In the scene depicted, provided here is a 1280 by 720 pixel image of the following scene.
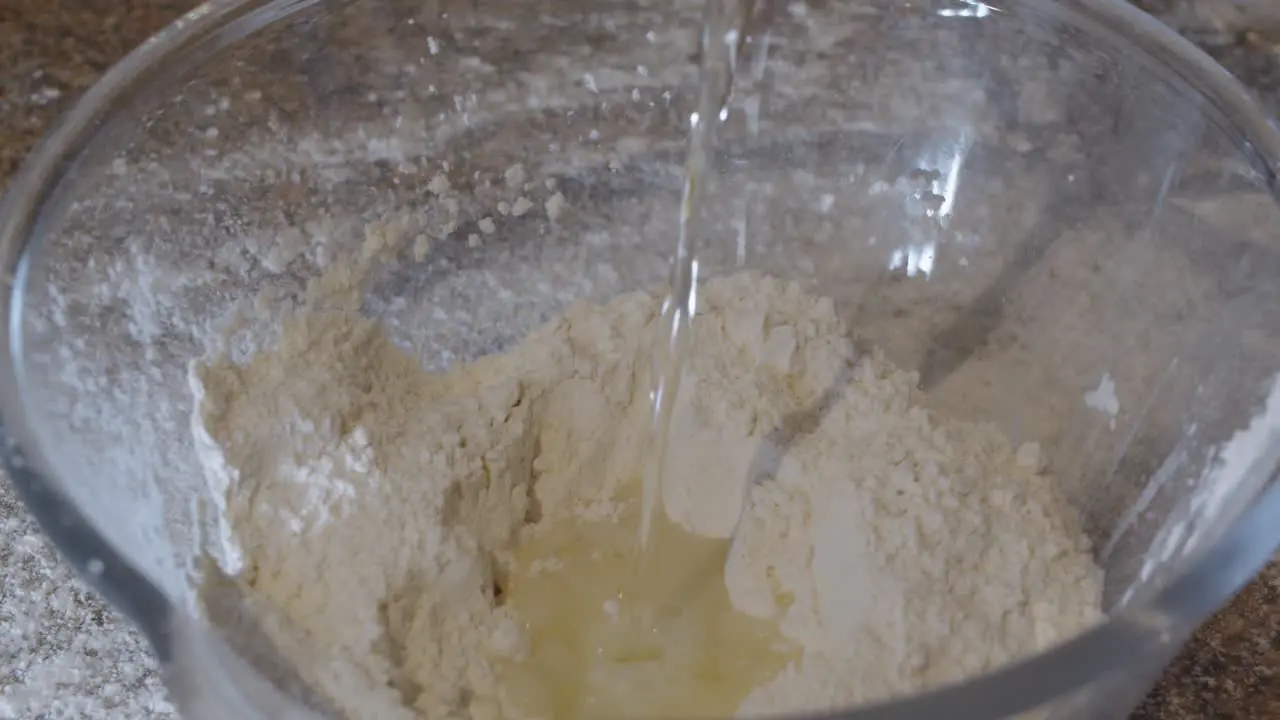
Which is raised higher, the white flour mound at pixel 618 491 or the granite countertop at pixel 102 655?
the white flour mound at pixel 618 491

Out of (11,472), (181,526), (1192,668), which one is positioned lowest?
(1192,668)

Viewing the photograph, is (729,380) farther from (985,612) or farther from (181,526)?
(181,526)

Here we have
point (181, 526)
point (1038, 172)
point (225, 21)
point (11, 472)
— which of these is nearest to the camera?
point (11, 472)

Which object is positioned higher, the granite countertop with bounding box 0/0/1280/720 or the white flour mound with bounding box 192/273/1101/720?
the white flour mound with bounding box 192/273/1101/720

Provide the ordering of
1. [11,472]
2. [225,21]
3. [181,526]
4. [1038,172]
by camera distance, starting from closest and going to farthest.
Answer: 1. [11,472]
2. [181,526]
3. [225,21]
4. [1038,172]

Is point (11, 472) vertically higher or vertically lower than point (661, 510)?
higher

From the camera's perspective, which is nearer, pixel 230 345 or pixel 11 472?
pixel 11 472

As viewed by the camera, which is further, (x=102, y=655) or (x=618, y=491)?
(x=618, y=491)

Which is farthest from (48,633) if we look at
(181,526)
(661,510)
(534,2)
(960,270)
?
(960,270)
